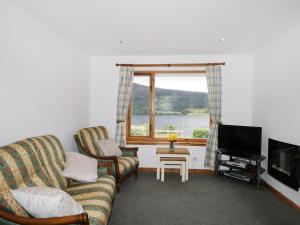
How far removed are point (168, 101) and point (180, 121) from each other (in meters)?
0.56

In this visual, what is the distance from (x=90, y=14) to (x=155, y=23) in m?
0.88

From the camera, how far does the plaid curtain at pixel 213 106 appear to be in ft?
14.5

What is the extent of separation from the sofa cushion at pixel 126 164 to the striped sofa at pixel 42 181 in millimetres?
636

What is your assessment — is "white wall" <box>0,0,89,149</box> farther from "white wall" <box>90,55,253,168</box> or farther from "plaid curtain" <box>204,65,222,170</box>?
"plaid curtain" <box>204,65,222,170</box>

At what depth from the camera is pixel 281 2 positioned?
7.51 ft

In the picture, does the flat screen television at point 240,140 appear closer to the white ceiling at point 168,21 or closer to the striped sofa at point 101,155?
the white ceiling at point 168,21

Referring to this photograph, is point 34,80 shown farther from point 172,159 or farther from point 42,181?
point 172,159

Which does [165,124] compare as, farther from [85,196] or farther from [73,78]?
[85,196]

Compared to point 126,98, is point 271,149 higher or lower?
lower

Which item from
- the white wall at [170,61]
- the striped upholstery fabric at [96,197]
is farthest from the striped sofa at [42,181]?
the white wall at [170,61]

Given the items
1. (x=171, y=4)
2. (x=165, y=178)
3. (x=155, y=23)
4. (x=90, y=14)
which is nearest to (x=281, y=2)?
(x=171, y=4)

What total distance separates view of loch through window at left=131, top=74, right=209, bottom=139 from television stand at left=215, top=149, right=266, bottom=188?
0.84 meters

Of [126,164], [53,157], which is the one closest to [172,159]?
[126,164]

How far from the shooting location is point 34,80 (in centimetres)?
274
